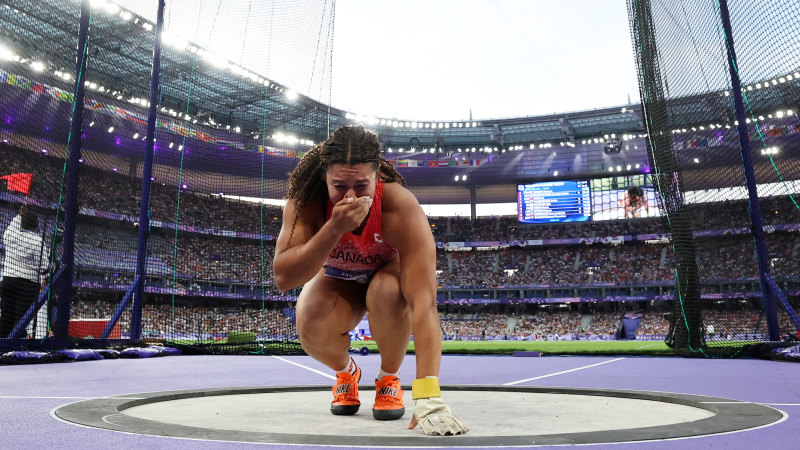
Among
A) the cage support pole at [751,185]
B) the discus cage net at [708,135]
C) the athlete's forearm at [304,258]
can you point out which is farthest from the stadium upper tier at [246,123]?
the athlete's forearm at [304,258]

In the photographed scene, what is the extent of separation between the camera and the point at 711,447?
6.52 ft

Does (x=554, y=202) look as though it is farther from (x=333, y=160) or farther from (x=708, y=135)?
(x=333, y=160)

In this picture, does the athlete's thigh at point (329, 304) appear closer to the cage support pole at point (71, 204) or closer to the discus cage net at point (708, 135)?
the cage support pole at point (71, 204)

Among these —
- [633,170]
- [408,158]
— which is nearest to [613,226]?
[633,170]

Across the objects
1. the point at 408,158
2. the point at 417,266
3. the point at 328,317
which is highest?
the point at 408,158

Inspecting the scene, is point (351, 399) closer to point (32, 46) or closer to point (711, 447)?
point (711, 447)

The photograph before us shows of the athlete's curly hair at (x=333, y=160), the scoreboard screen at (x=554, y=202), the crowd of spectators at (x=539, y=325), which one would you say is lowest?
the crowd of spectators at (x=539, y=325)

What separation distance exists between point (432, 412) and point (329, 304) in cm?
111

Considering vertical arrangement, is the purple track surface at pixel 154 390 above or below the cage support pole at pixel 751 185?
below

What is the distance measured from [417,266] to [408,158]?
40.5 m

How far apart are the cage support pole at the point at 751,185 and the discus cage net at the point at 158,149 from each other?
6.89 metres

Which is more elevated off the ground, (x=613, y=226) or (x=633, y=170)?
(x=633, y=170)

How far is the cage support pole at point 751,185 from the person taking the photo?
32.8 ft

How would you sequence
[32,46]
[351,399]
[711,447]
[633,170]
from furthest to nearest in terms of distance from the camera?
[633,170], [32,46], [351,399], [711,447]
